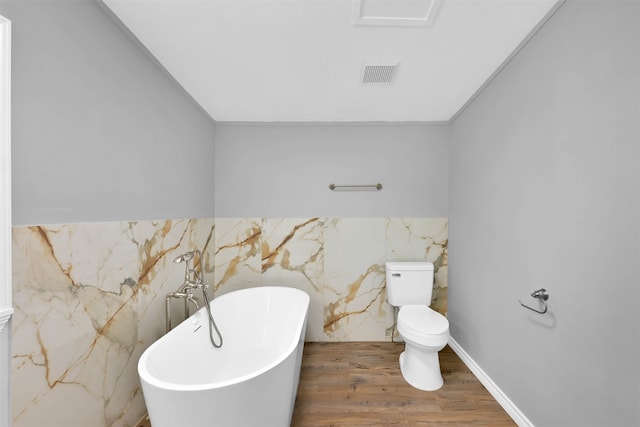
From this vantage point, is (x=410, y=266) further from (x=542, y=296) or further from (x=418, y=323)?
(x=542, y=296)

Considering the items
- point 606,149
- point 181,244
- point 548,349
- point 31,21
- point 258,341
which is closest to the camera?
point 31,21

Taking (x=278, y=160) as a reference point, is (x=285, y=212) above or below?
below

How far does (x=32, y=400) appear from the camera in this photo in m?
1.04

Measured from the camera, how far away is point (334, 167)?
9.25 ft

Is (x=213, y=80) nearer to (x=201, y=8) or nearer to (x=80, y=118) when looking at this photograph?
(x=201, y=8)

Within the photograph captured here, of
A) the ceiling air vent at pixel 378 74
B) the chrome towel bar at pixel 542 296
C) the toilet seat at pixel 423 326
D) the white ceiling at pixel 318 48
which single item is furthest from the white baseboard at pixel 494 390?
the ceiling air vent at pixel 378 74

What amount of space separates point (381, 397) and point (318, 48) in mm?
2372

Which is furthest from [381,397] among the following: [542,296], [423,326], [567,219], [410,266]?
[567,219]

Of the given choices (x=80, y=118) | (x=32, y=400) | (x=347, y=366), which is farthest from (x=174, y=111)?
(x=347, y=366)

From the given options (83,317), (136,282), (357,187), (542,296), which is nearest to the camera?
(83,317)

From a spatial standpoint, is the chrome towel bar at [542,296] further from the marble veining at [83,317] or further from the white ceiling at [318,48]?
the marble veining at [83,317]

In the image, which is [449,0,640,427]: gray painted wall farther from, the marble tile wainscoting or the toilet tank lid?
the marble tile wainscoting

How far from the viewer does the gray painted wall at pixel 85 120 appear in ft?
3.37

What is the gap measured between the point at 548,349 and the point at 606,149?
1044 millimetres
